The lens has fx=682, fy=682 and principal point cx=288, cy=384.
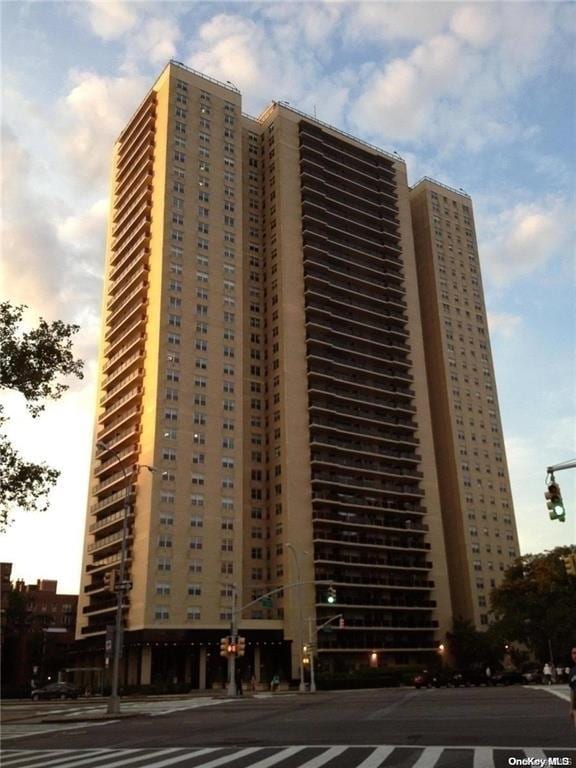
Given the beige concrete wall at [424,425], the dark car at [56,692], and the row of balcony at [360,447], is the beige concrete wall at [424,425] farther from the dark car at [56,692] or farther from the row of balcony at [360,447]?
the dark car at [56,692]

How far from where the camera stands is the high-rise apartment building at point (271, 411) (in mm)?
82500

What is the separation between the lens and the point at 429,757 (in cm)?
1446

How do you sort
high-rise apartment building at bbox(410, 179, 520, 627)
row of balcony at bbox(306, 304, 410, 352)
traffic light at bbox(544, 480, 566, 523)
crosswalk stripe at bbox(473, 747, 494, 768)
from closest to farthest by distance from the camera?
crosswalk stripe at bbox(473, 747, 494, 768) < traffic light at bbox(544, 480, 566, 523) < row of balcony at bbox(306, 304, 410, 352) < high-rise apartment building at bbox(410, 179, 520, 627)

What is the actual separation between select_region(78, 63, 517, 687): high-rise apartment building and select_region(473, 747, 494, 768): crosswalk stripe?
59.5 m

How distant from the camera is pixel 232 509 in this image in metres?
85.7

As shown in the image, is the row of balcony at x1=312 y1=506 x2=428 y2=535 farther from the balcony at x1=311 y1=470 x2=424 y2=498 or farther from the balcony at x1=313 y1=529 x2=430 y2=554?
the balcony at x1=311 y1=470 x2=424 y2=498

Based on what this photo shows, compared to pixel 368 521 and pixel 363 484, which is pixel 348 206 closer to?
pixel 363 484

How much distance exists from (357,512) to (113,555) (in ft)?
110

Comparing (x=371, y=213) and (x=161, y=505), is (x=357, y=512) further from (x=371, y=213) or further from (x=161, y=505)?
(x=371, y=213)

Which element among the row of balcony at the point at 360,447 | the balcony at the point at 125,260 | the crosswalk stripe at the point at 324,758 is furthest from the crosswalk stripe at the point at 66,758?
the balcony at the point at 125,260

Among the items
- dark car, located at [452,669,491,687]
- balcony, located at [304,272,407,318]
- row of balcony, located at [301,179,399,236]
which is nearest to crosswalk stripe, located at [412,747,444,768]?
dark car, located at [452,669,491,687]

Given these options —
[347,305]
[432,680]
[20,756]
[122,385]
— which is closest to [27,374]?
[20,756]

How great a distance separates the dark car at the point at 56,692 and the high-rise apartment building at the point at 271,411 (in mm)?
8627

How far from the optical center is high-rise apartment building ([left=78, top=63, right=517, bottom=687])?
82.5 meters
